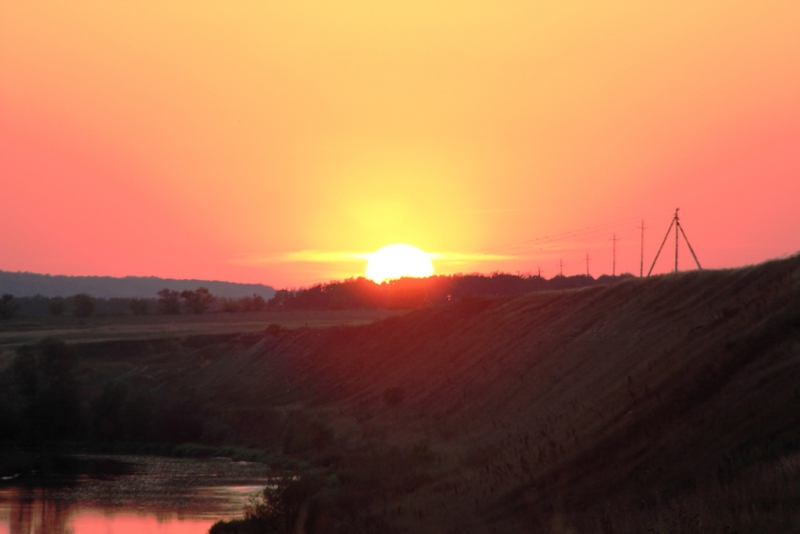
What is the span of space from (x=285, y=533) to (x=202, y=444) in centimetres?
3963

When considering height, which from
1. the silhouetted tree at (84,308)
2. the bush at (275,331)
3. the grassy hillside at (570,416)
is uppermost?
the silhouetted tree at (84,308)

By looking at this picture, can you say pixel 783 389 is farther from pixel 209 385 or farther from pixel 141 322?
pixel 141 322

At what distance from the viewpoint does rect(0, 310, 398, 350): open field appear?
4456 inches

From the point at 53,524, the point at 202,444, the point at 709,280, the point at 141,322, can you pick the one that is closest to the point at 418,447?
the point at 709,280

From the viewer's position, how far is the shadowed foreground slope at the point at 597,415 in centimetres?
1953

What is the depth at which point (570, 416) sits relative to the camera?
109 ft

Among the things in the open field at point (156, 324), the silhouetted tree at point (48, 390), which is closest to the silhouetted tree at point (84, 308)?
the open field at point (156, 324)

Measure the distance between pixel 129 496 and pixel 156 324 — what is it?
286 ft

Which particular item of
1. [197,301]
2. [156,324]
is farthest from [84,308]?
[156,324]

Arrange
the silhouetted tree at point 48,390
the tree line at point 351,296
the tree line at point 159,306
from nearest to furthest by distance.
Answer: the silhouetted tree at point 48,390 → the tree line at point 351,296 → the tree line at point 159,306

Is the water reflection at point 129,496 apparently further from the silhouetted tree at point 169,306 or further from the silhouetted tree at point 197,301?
the silhouetted tree at point 197,301

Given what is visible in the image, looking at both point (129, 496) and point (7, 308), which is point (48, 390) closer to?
point (129, 496)

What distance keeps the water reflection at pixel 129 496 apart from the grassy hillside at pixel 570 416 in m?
5.57

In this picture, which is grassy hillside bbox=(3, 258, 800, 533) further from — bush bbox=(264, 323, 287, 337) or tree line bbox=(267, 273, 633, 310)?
tree line bbox=(267, 273, 633, 310)
